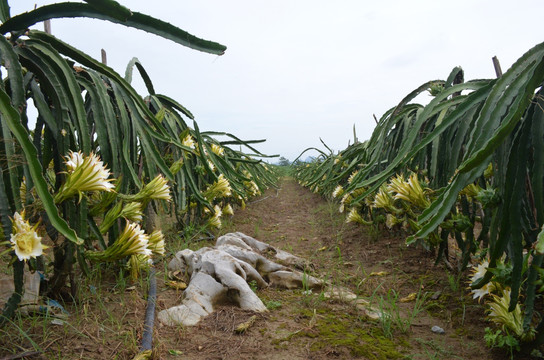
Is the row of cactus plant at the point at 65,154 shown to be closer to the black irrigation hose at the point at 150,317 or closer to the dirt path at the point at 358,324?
the black irrigation hose at the point at 150,317

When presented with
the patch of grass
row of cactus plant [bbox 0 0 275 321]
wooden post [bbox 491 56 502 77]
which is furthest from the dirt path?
wooden post [bbox 491 56 502 77]

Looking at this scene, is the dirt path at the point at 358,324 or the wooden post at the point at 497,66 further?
the wooden post at the point at 497,66

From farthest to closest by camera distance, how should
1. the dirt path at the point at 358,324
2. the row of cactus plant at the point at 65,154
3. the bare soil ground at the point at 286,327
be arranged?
the dirt path at the point at 358,324 < the bare soil ground at the point at 286,327 < the row of cactus plant at the point at 65,154

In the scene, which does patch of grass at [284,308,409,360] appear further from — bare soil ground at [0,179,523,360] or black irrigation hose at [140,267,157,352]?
black irrigation hose at [140,267,157,352]

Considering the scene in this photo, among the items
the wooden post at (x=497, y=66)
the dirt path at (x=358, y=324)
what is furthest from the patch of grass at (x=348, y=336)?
the wooden post at (x=497, y=66)

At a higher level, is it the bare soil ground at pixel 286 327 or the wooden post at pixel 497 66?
the wooden post at pixel 497 66

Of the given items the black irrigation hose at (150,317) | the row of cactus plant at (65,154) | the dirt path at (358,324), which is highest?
the row of cactus plant at (65,154)

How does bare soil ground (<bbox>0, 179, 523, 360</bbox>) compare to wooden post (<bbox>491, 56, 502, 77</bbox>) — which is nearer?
bare soil ground (<bbox>0, 179, 523, 360</bbox>)

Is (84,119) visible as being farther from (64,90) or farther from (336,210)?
(336,210)

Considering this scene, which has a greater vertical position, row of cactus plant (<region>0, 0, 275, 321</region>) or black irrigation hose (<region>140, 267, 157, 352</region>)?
row of cactus plant (<region>0, 0, 275, 321</region>)

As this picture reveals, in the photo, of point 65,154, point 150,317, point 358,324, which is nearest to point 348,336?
point 358,324

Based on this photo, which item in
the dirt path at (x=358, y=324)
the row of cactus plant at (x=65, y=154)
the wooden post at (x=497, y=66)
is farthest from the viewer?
the wooden post at (x=497, y=66)

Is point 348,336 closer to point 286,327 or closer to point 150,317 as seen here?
point 286,327

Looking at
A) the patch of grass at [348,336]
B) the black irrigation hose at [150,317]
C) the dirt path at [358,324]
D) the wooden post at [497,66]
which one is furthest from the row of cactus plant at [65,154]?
Result: the wooden post at [497,66]
